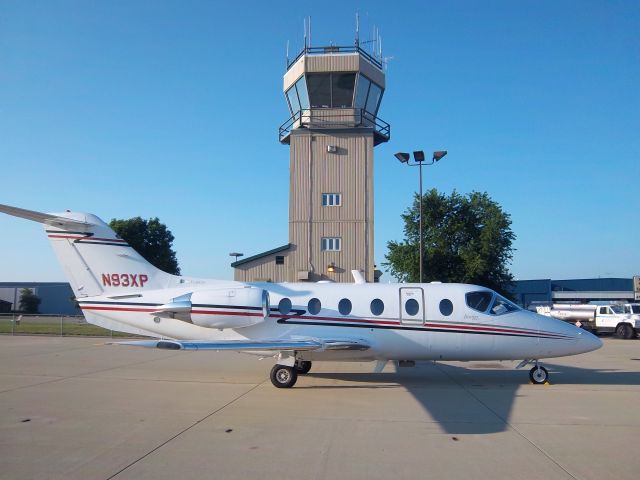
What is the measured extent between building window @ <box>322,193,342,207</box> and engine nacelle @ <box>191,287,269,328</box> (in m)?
20.7

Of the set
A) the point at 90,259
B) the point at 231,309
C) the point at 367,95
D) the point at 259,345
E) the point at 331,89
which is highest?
the point at 331,89

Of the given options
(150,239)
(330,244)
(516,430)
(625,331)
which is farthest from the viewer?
(150,239)

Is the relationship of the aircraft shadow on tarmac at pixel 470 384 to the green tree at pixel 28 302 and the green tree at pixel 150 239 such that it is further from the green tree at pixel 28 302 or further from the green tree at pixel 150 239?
the green tree at pixel 28 302

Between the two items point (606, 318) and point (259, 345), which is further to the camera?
point (606, 318)

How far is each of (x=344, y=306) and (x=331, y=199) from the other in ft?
68.1

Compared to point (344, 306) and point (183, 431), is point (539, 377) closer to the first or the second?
point (344, 306)

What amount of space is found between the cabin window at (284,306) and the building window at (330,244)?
65.2ft

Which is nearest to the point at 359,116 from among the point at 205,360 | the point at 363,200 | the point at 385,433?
the point at 363,200

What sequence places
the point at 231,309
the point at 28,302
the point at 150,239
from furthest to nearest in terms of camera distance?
the point at 28,302 → the point at 150,239 → the point at 231,309

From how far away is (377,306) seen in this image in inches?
515

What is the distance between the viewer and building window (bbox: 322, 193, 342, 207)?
109ft

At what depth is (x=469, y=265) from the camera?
35312 millimetres

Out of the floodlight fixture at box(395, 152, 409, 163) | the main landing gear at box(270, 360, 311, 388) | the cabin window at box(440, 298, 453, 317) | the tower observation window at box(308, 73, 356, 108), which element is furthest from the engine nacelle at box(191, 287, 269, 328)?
the tower observation window at box(308, 73, 356, 108)

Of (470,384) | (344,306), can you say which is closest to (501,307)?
(470,384)
